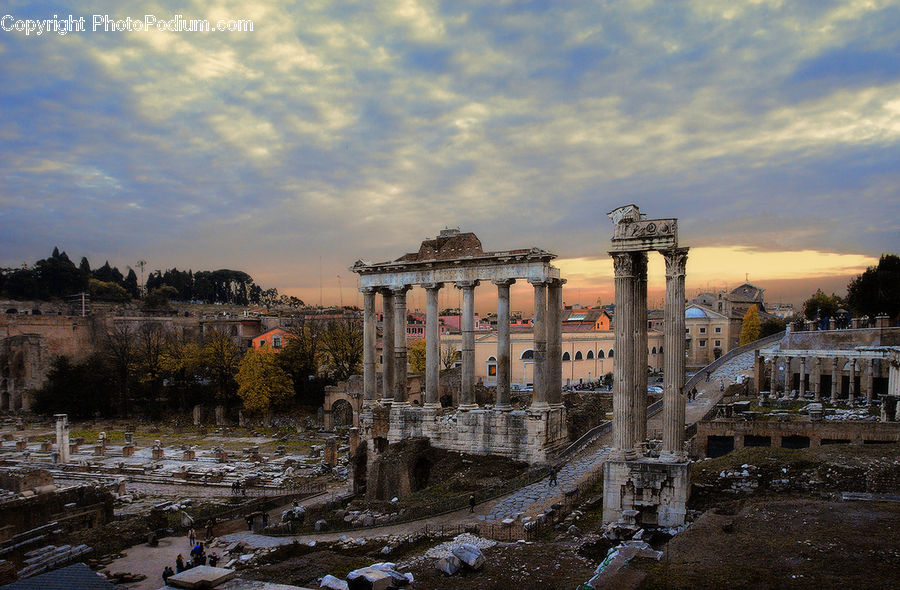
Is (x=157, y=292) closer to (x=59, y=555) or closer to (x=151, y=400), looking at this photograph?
(x=151, y=400)

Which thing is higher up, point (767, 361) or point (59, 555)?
point (767, 361)

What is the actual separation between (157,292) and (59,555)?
339ft

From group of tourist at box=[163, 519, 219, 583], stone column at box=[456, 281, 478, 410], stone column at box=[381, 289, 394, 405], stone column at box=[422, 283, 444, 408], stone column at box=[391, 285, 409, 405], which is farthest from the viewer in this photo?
stone column at box=[381, 289, 394, 405]

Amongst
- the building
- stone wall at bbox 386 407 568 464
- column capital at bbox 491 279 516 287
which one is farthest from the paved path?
the building

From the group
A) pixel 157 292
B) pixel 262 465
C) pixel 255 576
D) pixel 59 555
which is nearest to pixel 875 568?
pixel 255 576

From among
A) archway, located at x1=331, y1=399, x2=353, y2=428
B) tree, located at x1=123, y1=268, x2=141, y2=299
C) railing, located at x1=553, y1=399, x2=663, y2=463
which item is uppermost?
tree, located at x1=123, y1=268, x2=141, y2=299

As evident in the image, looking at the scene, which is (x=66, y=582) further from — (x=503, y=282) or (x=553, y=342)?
(x=553, y=342)

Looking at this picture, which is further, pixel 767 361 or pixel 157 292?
pixel 157 292

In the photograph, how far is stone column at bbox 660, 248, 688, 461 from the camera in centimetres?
1622

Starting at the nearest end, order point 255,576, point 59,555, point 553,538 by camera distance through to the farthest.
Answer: point 255,576, point 553,538, point 59,555

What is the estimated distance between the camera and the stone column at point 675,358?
16219mm

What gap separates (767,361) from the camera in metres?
44.8

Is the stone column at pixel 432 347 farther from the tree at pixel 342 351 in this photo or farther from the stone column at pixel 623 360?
the tree at pixel 342 351

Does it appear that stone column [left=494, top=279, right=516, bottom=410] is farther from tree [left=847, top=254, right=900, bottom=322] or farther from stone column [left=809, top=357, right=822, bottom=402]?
tree [left=847, top=254, right=900, bottom=322]
